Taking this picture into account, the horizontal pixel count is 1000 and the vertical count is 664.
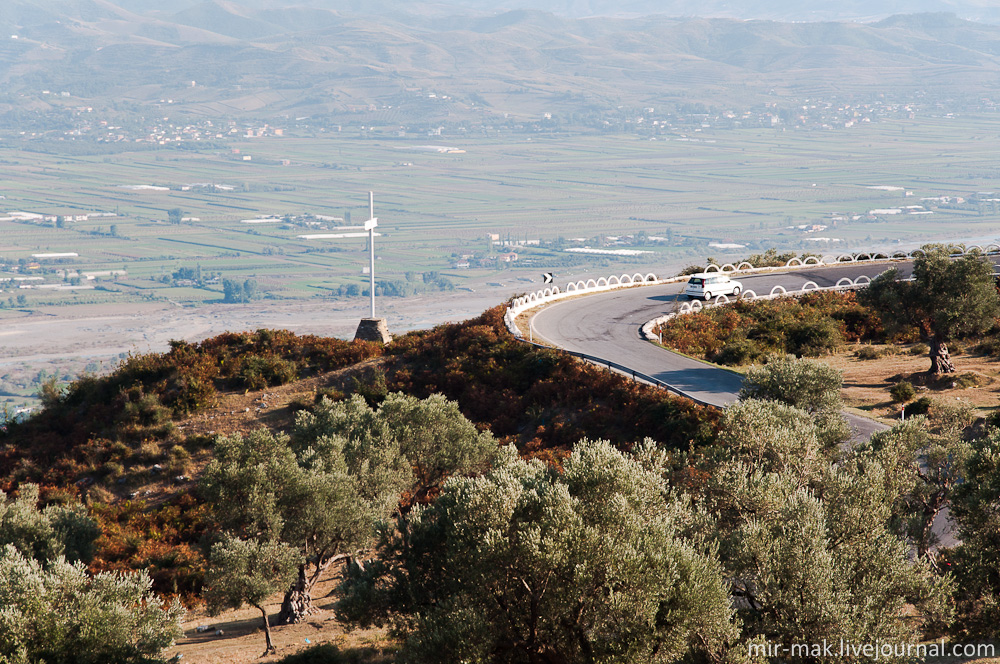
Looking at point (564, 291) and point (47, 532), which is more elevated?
point (564, 291)

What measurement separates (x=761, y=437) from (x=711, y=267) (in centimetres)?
4397

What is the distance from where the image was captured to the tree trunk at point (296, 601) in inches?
1039

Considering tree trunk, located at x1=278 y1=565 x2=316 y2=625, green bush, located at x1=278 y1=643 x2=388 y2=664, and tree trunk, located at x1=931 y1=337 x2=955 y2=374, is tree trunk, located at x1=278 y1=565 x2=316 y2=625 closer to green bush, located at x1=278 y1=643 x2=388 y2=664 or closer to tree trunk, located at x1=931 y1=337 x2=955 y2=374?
green bush, located at x1=278 y1=643 x2=388 y2=664

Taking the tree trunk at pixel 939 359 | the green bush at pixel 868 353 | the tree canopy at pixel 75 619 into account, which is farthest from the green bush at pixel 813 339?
the tree canopy at pixel 75 619

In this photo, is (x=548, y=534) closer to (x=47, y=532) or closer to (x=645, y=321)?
(x=47, y=532)

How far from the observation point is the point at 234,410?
42312mm

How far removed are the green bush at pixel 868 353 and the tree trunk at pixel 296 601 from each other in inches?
1172

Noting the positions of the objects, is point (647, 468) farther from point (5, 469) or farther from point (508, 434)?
point (5, 469)

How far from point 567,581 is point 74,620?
9588 millimetres

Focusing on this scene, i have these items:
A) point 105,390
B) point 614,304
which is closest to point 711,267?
point 614,304

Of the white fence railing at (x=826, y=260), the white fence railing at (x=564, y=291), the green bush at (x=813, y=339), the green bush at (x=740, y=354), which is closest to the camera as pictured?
the green bush at (x=740, y=354)

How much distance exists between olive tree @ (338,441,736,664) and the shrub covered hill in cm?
1413

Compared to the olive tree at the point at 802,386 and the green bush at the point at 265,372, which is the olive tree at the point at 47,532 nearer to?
the green bush at the point at 265,372

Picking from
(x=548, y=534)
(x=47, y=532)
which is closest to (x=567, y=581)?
(x=548, y=534)
